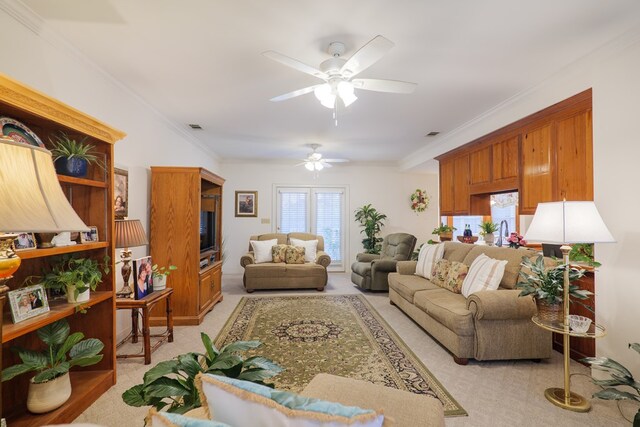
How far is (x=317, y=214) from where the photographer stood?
7125mm

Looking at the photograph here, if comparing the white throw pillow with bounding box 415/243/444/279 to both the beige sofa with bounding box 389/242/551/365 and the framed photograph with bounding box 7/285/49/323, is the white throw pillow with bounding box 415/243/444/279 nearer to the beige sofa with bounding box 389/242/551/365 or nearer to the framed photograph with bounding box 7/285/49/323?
the beige sofa with bounding box 389/242/551/365

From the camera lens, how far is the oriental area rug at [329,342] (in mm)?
2412

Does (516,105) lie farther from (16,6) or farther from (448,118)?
(16,6)

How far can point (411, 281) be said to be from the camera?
395cm

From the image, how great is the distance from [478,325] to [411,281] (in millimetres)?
1328

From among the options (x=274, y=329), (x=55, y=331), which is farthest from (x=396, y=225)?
(x=55, y=331)

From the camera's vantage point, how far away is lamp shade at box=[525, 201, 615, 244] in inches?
78.9

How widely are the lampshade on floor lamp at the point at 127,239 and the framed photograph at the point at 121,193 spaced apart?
0.33 m

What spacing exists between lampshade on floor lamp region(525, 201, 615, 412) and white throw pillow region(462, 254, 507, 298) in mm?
669

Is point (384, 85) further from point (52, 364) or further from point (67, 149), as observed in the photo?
point (52, 364)

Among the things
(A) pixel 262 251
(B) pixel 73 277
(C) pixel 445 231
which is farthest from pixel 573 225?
(A) pixel 262 251

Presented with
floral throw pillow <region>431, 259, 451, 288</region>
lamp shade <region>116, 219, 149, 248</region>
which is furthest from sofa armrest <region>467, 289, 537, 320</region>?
lamp shade <region>116, 219, 149, 248</region>

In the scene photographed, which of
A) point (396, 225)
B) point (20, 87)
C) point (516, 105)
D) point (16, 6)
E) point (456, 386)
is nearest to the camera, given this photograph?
point (20, 87)

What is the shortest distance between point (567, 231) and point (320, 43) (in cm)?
218
